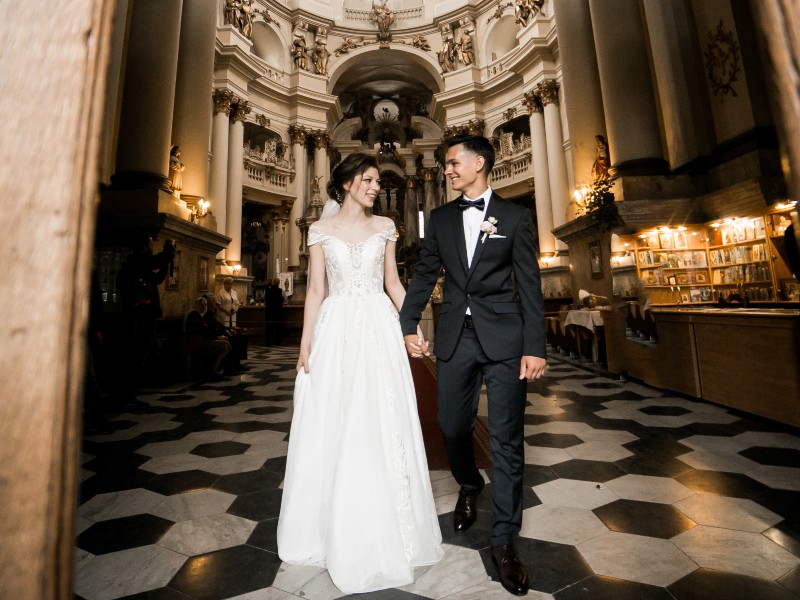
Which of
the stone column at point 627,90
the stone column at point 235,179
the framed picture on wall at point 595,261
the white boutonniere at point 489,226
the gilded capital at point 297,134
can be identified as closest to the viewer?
the white boutonniere at point 489,226

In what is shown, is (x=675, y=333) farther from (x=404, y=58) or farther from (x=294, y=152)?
(x=404, y=58)

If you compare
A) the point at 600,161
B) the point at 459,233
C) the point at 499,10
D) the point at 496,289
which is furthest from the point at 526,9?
the point at 496,289

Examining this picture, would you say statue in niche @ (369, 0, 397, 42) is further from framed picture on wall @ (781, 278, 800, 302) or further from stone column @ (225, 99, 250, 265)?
framed picture on wall @ (781, 278, 800, 302)

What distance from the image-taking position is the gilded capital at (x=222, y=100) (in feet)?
47.1

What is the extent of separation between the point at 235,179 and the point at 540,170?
11.4 metres

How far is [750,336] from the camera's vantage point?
10.7 feet

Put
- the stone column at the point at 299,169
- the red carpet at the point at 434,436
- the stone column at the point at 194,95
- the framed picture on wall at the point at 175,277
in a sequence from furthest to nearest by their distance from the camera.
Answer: the stone column at the point at 299,169
the stone column at the point at 194,95
the framed picture on wall at the point at 175,277
the red carpet at the point at 434,436

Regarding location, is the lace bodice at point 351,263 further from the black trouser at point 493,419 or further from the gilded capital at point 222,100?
the gilded capital at point 222,100

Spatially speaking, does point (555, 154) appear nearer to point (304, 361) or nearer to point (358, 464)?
point (304, 361)

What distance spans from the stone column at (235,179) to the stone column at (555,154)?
37.6ft

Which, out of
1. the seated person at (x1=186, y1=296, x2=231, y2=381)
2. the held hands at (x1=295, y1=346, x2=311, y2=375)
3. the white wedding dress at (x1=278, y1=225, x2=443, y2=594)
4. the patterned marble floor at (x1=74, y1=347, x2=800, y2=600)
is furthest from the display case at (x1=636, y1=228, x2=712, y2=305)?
the seated person at (x1=186, y1=296, x2=231, y2=381)

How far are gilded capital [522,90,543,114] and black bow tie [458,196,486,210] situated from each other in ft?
51.9

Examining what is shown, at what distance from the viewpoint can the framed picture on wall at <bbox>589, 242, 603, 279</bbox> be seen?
8172 millimetres

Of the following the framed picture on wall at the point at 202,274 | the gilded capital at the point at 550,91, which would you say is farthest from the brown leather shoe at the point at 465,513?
the gilded capital at the point at 550,91
